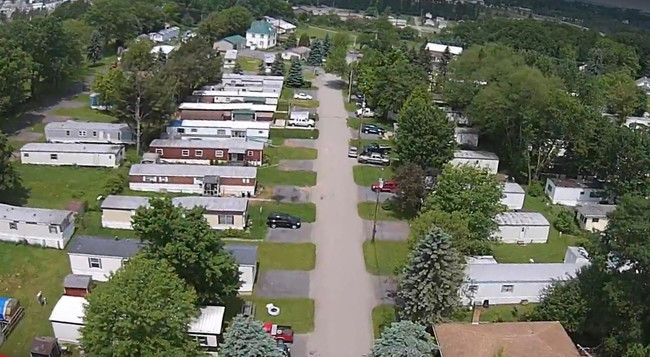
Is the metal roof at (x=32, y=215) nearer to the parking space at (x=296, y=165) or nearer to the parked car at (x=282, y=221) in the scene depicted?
the parked car at (x=282, y=221)

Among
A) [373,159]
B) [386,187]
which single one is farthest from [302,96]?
[386,187]

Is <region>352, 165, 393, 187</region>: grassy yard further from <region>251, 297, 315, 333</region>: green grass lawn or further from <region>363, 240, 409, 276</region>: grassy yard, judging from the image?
<region>251, 297, 315, 333</region>: green grass lawn

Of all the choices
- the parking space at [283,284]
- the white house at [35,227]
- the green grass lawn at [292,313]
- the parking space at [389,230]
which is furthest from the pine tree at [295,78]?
the green grass lawn at [292,313]

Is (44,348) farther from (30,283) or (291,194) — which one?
(291,194)

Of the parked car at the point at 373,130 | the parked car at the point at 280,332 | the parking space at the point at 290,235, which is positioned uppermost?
the parked car at the point at 373,130

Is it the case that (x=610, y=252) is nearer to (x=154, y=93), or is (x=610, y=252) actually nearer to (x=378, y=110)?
(x=154, y=93)

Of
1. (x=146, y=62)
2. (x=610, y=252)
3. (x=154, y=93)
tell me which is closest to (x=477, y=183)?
(x=610, y=252)

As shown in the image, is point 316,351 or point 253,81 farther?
point 253,81
